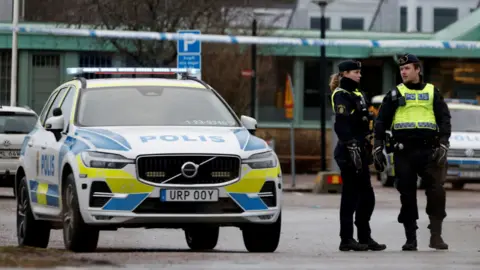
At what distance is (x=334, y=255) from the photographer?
1277 centimetres

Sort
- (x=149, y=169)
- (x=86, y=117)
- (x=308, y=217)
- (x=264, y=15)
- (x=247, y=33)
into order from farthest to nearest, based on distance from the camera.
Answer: (x=264, y=15) < (x=247, y=33) < (x=308, y=217) < (x=86, y=117) < (x=149, y=169)

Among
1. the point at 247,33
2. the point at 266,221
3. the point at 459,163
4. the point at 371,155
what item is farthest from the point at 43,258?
the point at 247,33

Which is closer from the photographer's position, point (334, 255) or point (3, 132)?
point (334, 255)

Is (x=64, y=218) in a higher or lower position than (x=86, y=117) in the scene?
lower

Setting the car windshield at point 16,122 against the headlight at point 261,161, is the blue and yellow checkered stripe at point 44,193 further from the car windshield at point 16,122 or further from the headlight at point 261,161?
the car windshield at point 16,122

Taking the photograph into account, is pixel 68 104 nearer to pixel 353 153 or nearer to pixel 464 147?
pixel 353 153

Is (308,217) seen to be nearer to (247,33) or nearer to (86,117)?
(86,117)

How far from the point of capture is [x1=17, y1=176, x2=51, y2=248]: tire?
14.3 metres

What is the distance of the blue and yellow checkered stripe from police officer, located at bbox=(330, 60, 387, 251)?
2595mm

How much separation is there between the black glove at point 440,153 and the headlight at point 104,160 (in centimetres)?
327

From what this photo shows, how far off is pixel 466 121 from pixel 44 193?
20341 millimetres

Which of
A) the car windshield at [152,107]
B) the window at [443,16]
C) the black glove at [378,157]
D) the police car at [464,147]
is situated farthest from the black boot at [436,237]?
the window at [443,16]

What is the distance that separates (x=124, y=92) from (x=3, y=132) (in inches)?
521

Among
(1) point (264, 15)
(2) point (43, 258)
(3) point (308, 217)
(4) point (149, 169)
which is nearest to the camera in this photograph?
(2) point (43, 258)
